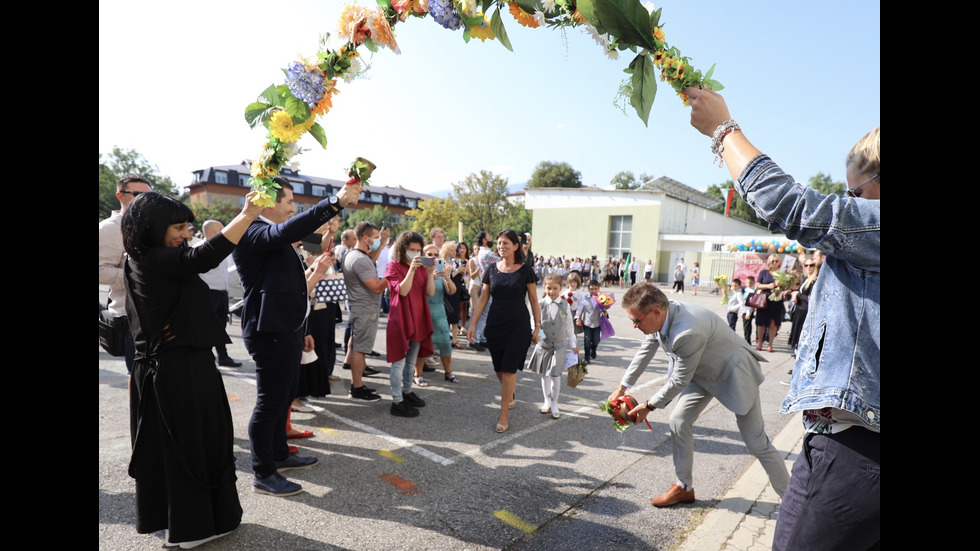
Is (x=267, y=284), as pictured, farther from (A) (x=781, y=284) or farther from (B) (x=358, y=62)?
(A) (x=781, y=284)

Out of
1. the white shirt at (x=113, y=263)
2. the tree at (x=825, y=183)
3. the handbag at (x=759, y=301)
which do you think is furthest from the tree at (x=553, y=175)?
the white shirt at (x=113, y=263)

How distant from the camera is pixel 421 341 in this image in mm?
5387

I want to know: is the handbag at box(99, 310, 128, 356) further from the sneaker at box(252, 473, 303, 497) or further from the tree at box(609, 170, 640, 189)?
the tree at box(609, 170, 640, 189)

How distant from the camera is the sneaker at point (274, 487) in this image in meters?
3.35

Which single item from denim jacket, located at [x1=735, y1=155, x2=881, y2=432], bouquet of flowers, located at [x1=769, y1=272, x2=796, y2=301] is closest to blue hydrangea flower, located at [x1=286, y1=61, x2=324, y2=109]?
denim jacket, located at [x1=735, y1=155, x2=881, y2=432]

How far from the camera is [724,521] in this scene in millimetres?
3230

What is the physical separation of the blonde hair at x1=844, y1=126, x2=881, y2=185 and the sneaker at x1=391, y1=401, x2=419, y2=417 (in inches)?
174

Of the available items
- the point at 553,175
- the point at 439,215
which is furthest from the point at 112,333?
the point at 553,175

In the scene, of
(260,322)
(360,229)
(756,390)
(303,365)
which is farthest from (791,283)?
(260,322)

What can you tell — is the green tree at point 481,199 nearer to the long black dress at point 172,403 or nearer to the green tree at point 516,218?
the green tree at point 516,218

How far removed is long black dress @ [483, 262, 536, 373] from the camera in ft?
16.1

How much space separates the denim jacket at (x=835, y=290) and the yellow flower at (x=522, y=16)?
1.54m
